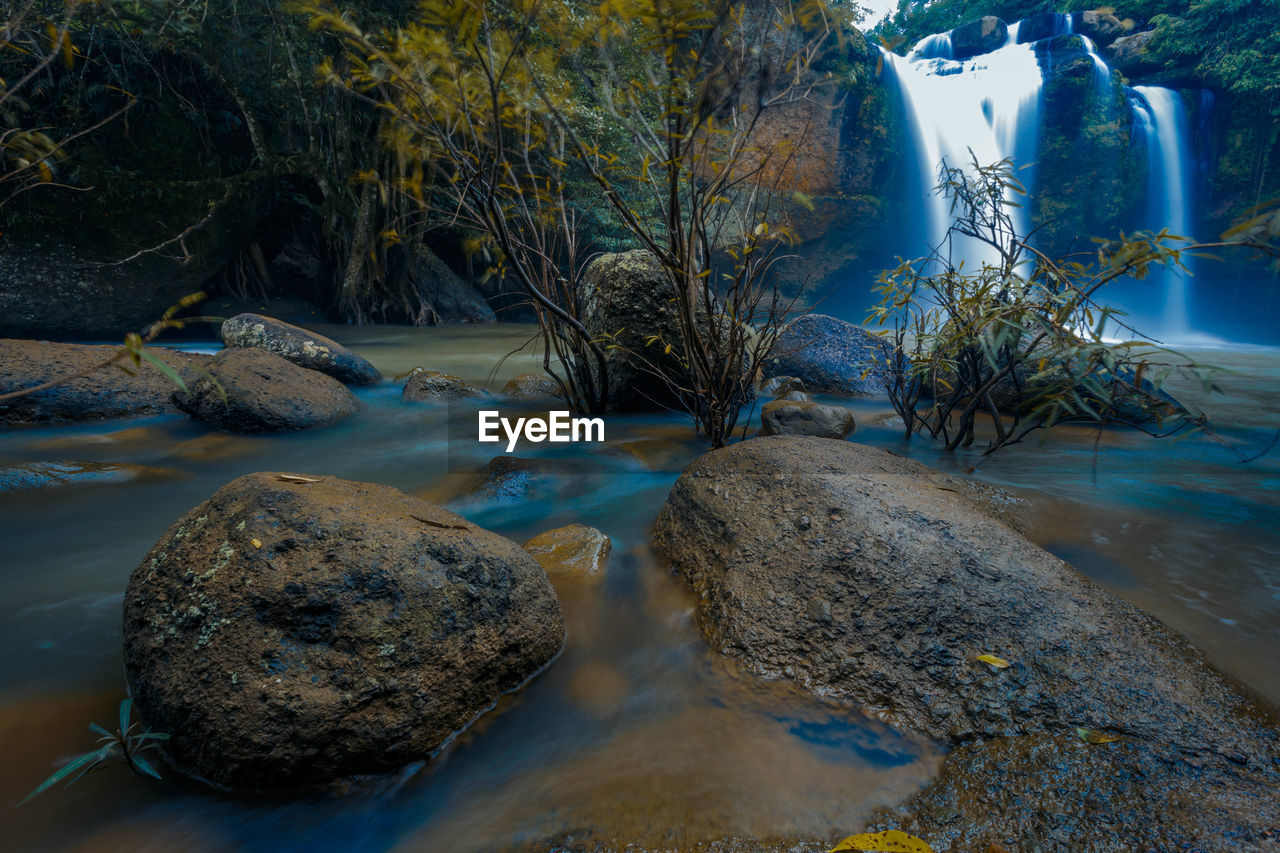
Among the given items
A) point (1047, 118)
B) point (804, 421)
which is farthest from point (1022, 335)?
point (1047, 118)

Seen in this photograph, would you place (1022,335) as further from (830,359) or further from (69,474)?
(69,474)

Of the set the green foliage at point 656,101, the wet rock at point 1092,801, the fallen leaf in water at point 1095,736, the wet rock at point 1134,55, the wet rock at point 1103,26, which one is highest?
the wet rock at point 1103,26

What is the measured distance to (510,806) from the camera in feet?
4.78

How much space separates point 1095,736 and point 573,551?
180 cm

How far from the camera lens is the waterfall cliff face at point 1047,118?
748 inches

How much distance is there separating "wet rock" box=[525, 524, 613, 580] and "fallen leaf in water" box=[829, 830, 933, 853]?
136 centimetres

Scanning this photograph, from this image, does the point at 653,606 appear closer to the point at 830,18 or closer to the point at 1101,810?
the point at 1101,810

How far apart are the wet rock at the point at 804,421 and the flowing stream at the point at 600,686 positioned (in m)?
0.79

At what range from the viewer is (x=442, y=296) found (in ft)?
45.8

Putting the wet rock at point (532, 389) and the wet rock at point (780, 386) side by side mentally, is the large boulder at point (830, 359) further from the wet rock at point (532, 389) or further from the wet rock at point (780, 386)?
the wet rock at point (532, 389)

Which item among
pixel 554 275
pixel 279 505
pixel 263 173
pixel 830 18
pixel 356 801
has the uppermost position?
pixel 263 173

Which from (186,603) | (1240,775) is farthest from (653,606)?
(1240,775)

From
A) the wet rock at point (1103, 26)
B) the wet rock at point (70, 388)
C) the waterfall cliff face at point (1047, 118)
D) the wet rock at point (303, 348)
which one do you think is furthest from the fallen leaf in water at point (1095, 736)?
the wet rock at point (1103, 26)

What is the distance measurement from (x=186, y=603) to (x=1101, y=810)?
89.7 inches
